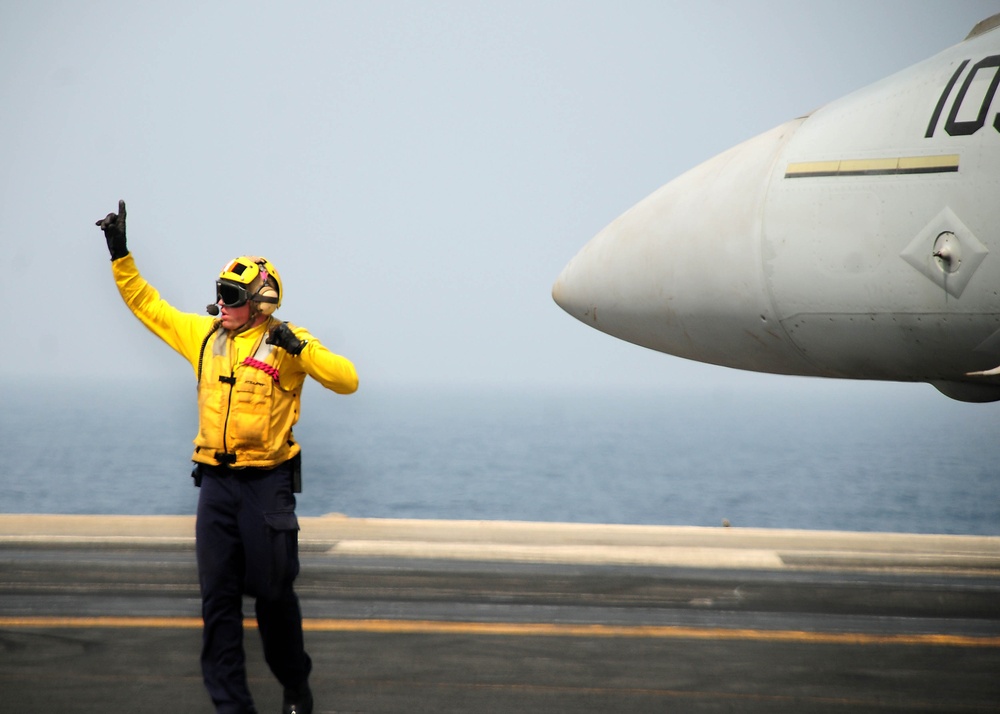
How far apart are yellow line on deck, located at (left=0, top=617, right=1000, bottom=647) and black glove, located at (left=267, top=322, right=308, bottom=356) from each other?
2.79m

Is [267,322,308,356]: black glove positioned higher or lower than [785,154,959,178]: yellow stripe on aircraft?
lower

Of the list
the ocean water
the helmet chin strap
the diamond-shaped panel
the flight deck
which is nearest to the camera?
the helmet chin strap

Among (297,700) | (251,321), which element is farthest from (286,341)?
(297,700)

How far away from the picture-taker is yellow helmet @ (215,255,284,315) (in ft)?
16.4

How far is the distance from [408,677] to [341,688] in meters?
0.41

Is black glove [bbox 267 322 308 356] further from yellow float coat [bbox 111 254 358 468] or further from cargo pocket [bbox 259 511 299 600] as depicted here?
cargo pocket [bbox 259 511 299 600]

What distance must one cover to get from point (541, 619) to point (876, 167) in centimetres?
379

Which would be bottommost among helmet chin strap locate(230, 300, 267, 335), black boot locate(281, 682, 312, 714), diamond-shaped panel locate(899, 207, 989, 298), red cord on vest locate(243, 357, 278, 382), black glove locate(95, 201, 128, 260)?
black boot locate(281, 682, 312, 714)

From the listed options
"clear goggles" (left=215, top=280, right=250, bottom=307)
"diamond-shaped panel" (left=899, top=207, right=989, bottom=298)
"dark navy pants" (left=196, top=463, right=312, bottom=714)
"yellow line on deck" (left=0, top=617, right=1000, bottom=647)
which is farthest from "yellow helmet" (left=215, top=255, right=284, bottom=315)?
"diamond-shaped panel" (left=899, top=207, right=989, bottom=298)

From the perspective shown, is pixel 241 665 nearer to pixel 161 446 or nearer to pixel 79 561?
pixel 79 561

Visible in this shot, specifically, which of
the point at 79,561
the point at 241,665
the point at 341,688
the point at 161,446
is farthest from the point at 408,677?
the point at 161,446

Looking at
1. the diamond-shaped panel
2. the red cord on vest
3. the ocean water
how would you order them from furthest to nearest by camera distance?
the ocean water → the diamond-shaped panel → the red cord on vest

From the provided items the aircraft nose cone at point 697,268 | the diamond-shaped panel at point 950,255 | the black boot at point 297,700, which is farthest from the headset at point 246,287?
the diamond-shaped panel at point 950,255

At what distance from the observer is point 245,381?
16.4ft
